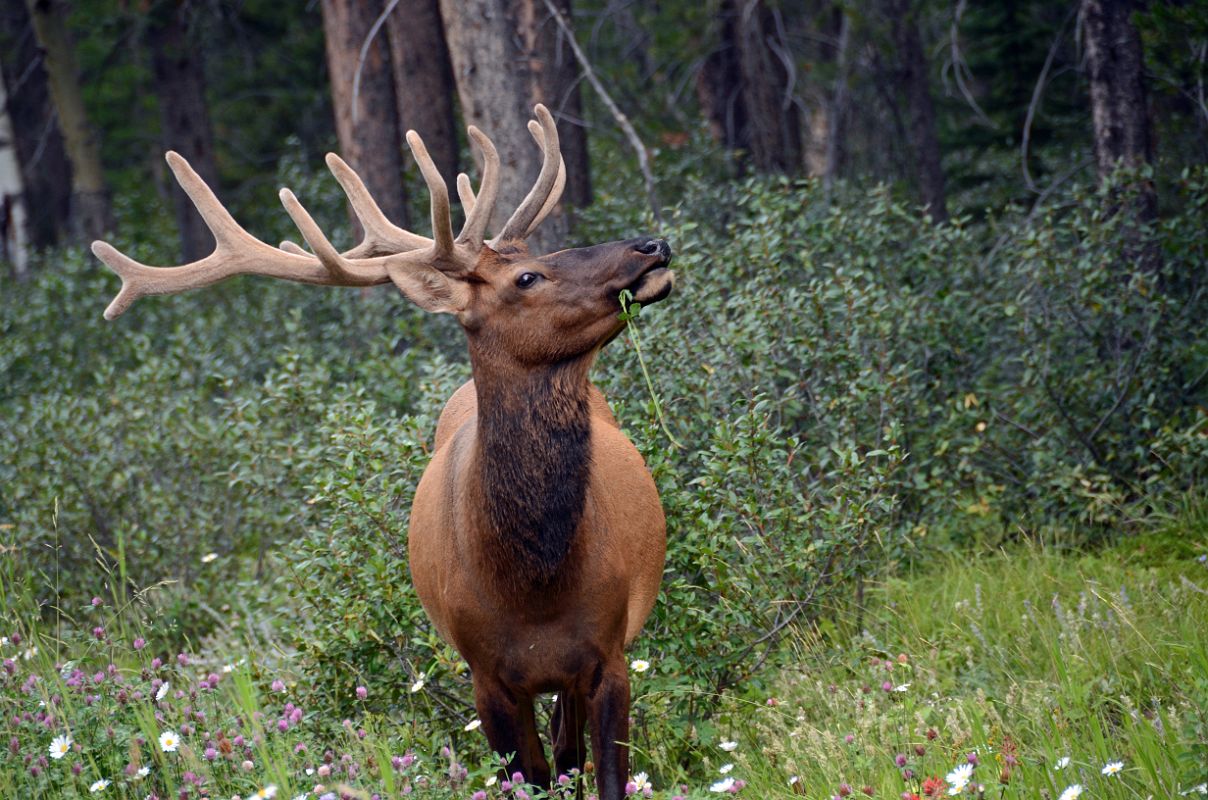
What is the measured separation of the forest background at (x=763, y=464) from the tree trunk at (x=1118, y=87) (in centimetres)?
2

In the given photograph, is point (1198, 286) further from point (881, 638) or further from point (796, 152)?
point (796, 152)

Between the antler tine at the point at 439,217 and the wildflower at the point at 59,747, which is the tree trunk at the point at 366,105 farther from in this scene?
the wildflower at the point at 59,747

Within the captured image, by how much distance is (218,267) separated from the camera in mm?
4488

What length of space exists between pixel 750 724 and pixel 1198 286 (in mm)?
3622

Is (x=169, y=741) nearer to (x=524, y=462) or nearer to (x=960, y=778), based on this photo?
(x=524, y=462)

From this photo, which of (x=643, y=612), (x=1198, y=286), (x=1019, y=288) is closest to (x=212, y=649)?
(x=643, y=612)

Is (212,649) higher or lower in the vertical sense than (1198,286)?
lower

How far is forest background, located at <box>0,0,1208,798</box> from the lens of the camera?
14.3ft

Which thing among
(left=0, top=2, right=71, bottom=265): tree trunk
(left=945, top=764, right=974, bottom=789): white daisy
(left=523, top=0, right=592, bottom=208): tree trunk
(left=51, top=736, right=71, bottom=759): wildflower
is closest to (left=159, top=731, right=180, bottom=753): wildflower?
(left=51, top=736, right=71, bottom=759): wildflower

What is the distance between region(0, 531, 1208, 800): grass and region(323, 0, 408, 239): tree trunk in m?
5.98

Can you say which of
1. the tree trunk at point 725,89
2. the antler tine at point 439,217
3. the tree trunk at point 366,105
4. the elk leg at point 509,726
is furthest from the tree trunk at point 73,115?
the elk leg at point 509,726

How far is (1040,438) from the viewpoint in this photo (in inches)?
257

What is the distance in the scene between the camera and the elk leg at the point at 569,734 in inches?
178

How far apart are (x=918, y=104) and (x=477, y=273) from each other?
6.56 metres
